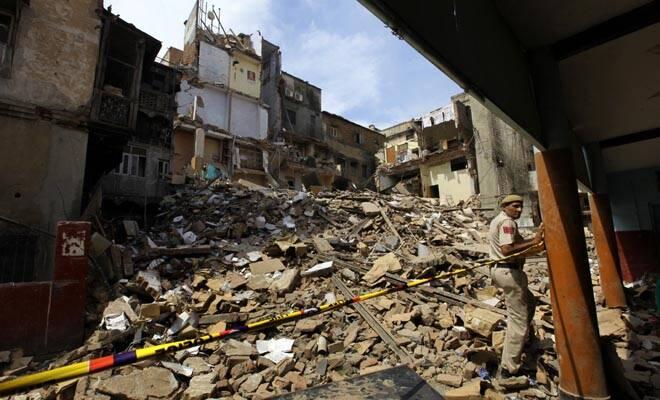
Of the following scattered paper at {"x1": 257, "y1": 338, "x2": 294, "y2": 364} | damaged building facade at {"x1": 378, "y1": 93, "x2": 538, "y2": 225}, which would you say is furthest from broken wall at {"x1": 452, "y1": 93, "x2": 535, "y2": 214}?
scattered paper at {"x1": 257, "y1": 338, "x2": 294, "y2": 364}

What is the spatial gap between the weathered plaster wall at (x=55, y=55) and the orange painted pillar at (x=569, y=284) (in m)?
11.5

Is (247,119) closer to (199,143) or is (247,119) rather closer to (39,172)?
(199,143)

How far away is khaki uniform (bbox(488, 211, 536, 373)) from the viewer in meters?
3.98

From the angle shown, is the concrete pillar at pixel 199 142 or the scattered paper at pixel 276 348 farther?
the concrete pillar at pixel 199 142

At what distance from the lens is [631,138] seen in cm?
699

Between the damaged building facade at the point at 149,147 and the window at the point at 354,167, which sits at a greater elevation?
the window at the point at 354,167

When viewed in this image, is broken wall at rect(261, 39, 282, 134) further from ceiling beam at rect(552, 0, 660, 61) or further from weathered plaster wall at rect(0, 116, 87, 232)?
ceiling beam at rect(552, 0, 660, 61)

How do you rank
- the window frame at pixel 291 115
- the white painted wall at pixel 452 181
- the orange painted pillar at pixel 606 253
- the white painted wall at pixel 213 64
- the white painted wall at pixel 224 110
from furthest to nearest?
1. the window frame at pixel 291 115
2. the white painted wall at pixel 213 64
3. the white painted wall at pixel 224 110
4. the white painted wall at pixel 452 181
5. the orange painted pillar at pixel 606 253

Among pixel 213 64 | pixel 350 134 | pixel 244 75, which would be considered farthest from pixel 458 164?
pixel 213 64

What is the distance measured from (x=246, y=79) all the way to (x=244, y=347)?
1119 inches

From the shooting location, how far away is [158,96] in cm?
1669

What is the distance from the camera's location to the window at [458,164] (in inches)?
1006

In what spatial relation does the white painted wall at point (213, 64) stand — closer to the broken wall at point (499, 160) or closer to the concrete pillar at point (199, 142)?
→ the concrete pillar at point (199, 142)

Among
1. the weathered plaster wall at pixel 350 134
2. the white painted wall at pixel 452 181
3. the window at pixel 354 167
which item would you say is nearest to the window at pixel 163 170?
the white painted wall at pixel 452 181
